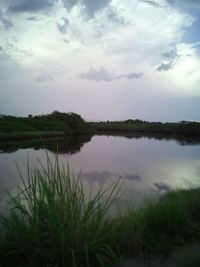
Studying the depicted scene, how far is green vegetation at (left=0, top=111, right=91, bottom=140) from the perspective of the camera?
1318 inches

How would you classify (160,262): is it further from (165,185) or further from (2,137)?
(2,137)

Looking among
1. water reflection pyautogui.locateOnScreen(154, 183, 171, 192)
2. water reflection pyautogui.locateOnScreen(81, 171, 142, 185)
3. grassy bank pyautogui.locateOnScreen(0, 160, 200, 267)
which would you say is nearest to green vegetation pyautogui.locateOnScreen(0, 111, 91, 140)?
water reflection pyautogui.locateOnScreen(81, 171, 142, 185)

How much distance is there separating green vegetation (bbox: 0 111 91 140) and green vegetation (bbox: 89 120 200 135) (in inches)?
591

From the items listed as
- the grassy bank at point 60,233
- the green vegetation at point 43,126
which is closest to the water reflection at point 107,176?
the grassy bank at point 60,233

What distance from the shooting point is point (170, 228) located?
4.27 meters

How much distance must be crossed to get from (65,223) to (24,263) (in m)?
0.63

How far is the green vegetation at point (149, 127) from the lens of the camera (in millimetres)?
65062

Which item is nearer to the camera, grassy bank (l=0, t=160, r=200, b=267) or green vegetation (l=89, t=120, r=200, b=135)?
grassy bank (l=0, t=160, r=200, b=267)

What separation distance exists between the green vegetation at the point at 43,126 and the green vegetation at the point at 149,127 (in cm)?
1502

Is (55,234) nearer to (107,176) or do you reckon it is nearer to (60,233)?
(60,233)

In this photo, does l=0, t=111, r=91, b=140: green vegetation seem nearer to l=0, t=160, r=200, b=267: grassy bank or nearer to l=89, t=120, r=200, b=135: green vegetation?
l=89, t=120, r=200, b=135: green vegetation

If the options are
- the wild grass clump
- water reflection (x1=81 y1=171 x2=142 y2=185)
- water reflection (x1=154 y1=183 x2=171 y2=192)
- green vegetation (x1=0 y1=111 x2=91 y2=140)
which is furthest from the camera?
green vegetation (x1=0 y1=111 x2=91 y2=140)

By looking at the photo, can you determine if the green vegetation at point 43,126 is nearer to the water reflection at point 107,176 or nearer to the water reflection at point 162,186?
the water reflection at point 107,176

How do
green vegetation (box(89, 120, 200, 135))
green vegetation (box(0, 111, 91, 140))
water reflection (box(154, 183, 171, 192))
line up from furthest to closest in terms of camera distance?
green vegetation (box(89, 120, 200, 135))
green vegetation (box(0, 111, 91, 140))
water reflection (box(154, 183, 171, 192))
